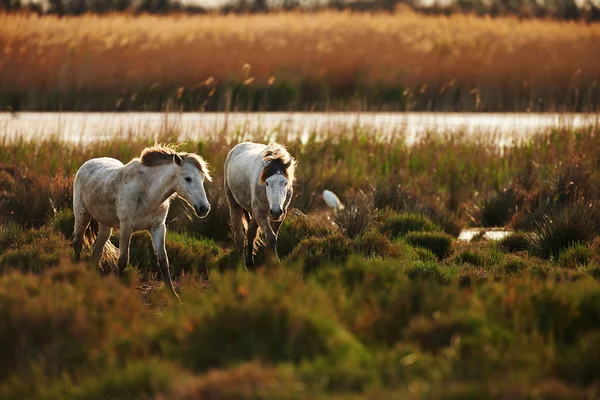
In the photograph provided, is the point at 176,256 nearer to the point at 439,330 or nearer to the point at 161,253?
the point at 161,253

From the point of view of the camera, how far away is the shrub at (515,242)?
1212 cm

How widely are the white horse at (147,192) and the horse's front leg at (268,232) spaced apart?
1.26 meters

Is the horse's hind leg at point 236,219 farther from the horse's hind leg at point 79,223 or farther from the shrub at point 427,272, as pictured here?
the shrub at point 427,272

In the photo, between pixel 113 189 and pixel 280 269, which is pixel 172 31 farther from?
pixel 280 269

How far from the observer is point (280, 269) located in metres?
7.35

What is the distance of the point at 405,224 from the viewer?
1284cm

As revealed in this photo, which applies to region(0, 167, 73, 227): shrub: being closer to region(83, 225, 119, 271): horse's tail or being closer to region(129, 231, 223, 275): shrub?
region(129, 231, 223, 275): shrub

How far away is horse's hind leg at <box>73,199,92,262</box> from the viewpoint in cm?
1053

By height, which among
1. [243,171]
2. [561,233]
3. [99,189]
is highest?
[99,189]

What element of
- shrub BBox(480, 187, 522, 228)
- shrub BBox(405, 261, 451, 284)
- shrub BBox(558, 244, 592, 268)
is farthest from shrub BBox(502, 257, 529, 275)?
shrub BBox(480, 187, 522, 228)

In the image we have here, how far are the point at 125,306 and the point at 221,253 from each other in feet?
15.0

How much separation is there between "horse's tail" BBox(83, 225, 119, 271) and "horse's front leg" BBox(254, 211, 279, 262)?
1.47 meters

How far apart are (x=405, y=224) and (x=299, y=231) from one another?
1493mm

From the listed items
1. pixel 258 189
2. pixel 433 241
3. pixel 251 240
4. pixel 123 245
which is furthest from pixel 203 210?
pixel 433 241
